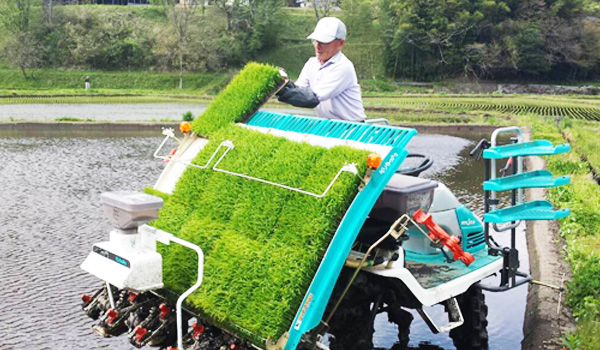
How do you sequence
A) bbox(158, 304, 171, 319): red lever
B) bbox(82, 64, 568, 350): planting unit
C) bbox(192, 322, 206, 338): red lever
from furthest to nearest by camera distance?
bbox(158, 304, 171, 319): red lever, bbox(192, 322, 206, 338): red lever, bbox(82, 64, 568, 350): planting unit

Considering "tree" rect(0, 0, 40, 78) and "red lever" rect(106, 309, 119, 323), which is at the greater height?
"red lever" rect(106, 309, 119, 323)

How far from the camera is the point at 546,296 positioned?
6012mm

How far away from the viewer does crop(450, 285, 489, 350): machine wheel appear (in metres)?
5.03

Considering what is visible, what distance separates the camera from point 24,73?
55.5 meters

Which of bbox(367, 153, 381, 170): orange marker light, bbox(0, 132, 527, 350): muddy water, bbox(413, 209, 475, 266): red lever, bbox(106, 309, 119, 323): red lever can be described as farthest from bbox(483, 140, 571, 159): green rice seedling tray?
bbox(106, 309, 119, 323): red lever

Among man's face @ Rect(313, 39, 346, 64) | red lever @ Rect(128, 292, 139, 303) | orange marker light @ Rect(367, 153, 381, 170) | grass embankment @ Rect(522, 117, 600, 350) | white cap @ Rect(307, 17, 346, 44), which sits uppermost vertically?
white cap @ Rect(307, 17, 346, 44)

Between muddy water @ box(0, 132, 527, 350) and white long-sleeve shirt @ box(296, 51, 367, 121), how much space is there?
1884 millimetres

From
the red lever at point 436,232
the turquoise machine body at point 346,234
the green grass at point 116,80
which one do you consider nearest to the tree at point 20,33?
the green grass at point 116,80

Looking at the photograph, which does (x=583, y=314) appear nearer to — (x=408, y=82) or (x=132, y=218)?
(x=132, y=218)

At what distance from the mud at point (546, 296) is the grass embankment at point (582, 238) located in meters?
0.10

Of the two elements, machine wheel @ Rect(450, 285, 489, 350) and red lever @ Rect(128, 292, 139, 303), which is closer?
red lever @ Rect(128, 292, 139, 303)

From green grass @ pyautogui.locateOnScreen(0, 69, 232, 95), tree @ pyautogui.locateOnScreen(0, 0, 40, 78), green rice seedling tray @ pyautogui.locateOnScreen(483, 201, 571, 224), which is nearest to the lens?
green rice seedling tray @ pyautogui.locateOnScreen(483, 201, 571, 224)

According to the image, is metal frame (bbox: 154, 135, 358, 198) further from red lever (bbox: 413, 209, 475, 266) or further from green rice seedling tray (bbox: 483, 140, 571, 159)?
green rice seedling tray (bbox: 483, 140, 571, 159)

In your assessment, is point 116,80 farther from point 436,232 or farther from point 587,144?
point 436,232
